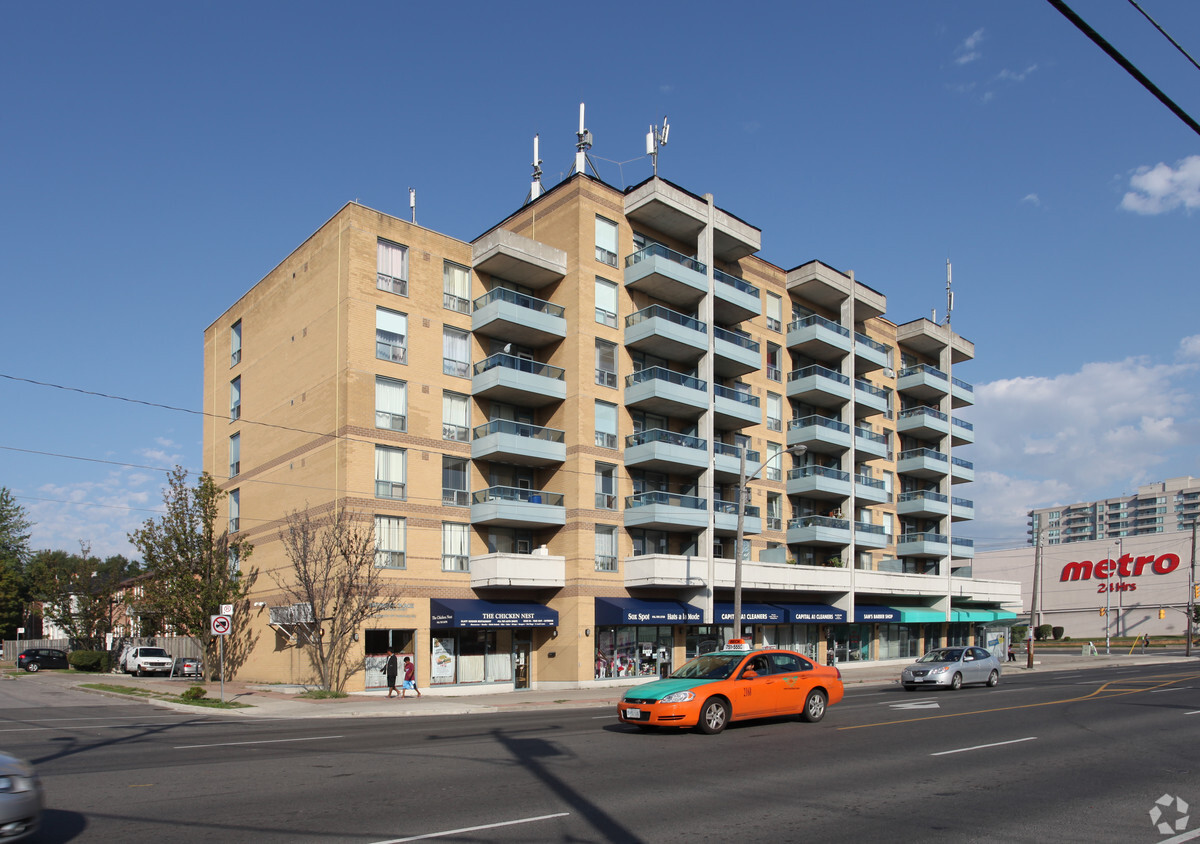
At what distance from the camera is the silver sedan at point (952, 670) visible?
2993 centimetres

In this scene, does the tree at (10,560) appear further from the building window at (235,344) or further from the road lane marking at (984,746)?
the road lane marking at (984,746)

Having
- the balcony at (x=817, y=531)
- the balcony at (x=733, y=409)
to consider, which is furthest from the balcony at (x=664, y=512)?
the balcony at (x=817, y=531)

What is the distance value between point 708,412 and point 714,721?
1022 inches

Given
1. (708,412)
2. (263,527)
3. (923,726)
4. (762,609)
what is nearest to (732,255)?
(708,412)

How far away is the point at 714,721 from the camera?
17.3m

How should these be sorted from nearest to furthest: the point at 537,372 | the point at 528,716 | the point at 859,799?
the point at 859,799 → the point at 528,716 → the point at 537,372

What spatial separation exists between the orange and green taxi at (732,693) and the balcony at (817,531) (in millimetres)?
28468

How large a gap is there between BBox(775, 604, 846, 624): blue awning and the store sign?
50666 millimetres

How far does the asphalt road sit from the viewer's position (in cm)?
901

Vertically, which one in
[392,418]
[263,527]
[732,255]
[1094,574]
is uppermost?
[732,255]

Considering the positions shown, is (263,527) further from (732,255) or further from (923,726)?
(923,726)

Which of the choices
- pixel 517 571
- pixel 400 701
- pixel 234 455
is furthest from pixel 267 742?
pixel 234 455

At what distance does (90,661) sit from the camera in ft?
178

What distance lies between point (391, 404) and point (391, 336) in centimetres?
277
